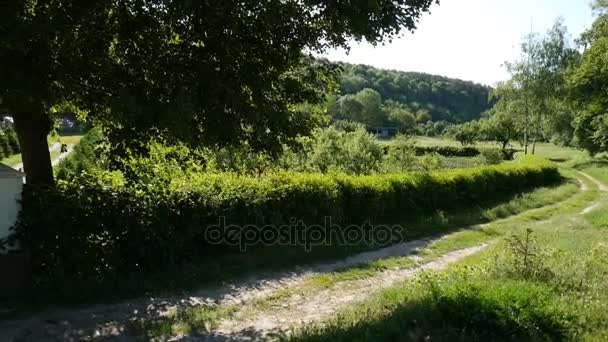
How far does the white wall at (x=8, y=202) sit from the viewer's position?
711 centimetres

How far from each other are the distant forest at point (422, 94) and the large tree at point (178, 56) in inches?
4814

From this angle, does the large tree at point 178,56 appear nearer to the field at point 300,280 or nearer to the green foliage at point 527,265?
the field at point 300,280

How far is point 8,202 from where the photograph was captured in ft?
23.6

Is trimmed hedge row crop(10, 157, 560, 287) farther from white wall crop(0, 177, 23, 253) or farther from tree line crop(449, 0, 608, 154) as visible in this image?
tree line crop(449, 0, 608, 154)

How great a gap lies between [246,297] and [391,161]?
24.6m

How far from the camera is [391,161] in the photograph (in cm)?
3177

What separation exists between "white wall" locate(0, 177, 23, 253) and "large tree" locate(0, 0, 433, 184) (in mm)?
1006

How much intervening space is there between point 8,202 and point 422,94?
151 meters

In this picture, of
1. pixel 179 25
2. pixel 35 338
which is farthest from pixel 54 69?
pixel 35 338

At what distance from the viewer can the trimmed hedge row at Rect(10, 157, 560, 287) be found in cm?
749

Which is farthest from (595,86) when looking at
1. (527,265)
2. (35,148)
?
(35,148)

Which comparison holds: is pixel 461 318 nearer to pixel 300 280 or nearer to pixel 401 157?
pixel 300 280

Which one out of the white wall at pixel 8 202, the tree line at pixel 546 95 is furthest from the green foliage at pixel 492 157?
the white wall at pixel 8 202

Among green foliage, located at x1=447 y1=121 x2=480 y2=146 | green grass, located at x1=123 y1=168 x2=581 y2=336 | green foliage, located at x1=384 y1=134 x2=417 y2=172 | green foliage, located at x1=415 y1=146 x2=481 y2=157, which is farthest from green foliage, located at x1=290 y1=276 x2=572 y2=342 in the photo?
green foliage, located at x1=447 y1=121 x2=480 y2=146
